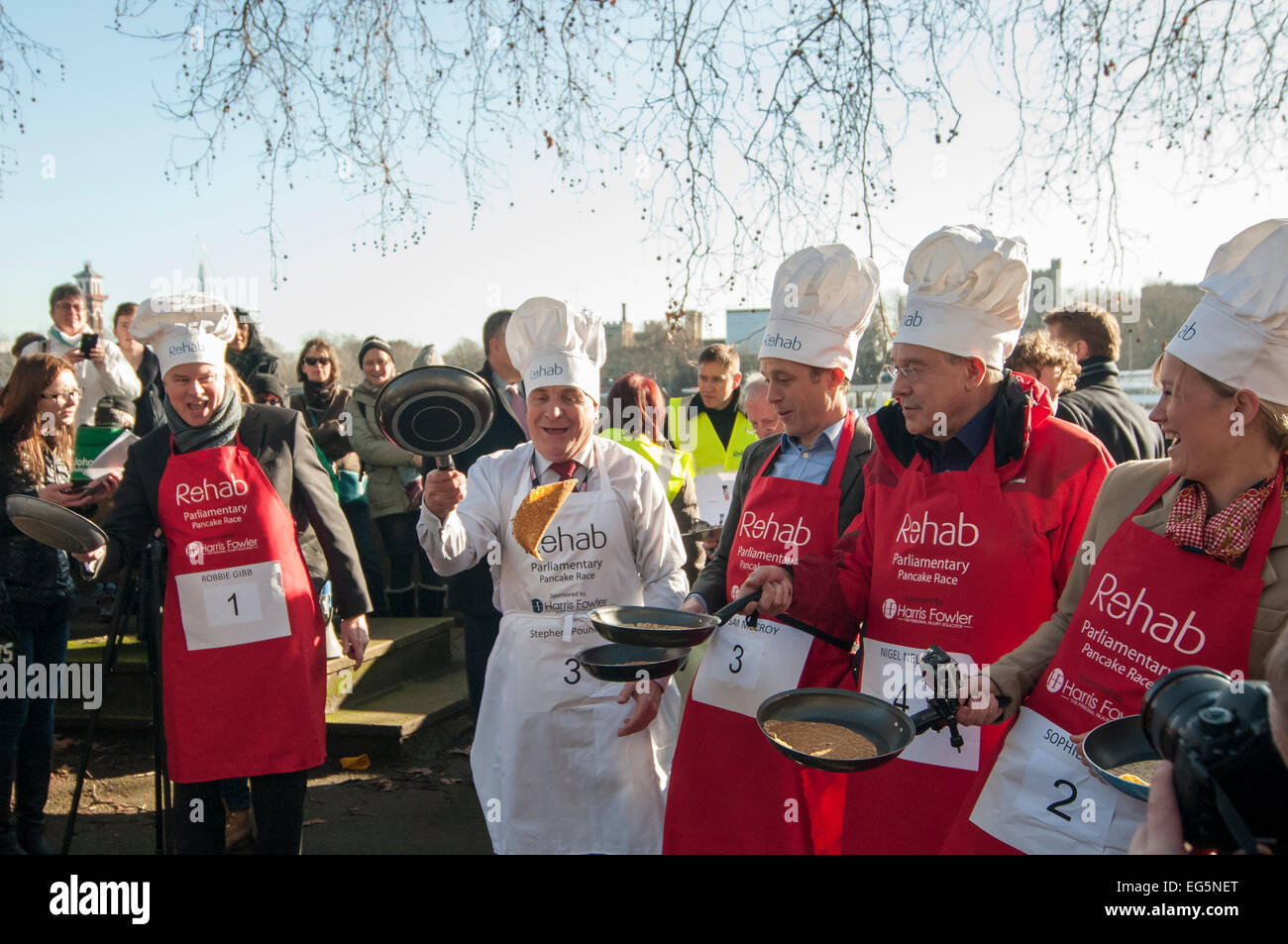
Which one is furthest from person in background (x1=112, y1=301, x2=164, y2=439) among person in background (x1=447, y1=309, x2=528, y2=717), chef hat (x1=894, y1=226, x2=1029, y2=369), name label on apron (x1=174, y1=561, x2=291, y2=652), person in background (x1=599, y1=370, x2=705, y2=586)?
chef hat (x1=894, y1=226, x2=1029, y2=369)

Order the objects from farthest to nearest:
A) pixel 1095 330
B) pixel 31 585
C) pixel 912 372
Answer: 1. pixel 1095 330
2. pixel 31 585
3. pixel 912 372

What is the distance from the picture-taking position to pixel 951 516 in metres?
2.46

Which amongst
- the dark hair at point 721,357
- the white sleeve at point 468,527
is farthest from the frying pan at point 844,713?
the dark hair at point 721,357

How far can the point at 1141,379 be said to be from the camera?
718cm

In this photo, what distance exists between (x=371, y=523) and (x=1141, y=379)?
19.1 feet

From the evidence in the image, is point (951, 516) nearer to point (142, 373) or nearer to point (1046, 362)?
point (1046, 362)

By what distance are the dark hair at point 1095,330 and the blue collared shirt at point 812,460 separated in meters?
2.24

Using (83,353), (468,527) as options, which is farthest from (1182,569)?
(83,353)

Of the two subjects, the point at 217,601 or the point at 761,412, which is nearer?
the point at 217,601

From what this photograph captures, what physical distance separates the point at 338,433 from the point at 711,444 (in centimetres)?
266

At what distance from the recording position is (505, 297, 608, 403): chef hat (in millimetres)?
3180

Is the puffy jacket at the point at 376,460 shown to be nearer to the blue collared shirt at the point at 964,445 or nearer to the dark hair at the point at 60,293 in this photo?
the dark hair at the point at 60,293

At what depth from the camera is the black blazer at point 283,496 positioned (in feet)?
11.2
